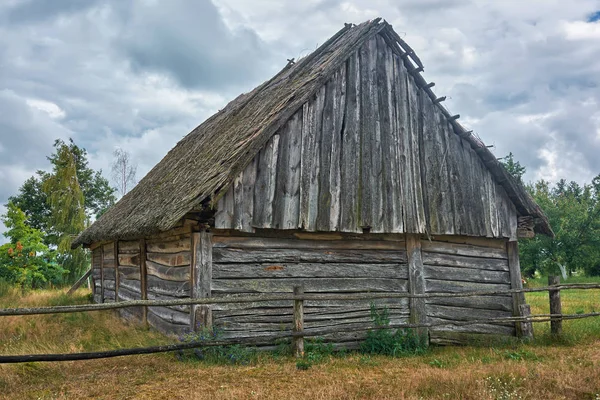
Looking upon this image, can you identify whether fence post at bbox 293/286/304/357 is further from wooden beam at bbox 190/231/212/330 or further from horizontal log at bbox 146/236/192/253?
horizontal log at bbox 146/236/192/253

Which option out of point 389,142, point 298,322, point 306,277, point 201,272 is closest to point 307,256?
point 306,277

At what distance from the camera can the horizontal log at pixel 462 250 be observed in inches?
403

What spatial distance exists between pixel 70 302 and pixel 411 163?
1161 centimetres

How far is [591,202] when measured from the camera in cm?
4222

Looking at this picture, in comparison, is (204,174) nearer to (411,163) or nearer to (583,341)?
(411,163)

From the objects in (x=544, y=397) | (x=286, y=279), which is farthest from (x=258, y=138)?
(x=544, y=397)

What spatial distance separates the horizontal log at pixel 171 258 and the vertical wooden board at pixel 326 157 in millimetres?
2185

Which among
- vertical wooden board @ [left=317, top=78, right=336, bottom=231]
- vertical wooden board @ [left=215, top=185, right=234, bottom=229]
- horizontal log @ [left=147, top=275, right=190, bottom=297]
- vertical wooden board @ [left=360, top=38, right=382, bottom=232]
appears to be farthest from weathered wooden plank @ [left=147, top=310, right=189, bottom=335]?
vertical wooden board @ [left=360, top=38, right=382, bottom=232]

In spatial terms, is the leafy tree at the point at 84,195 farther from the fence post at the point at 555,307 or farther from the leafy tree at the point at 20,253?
the fence post at the point at 555,307

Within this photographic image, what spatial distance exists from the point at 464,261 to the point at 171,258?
577cm

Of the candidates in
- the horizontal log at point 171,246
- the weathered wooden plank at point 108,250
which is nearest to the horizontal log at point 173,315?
the horizontal log at point 171,246

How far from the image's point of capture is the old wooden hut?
26.8ft

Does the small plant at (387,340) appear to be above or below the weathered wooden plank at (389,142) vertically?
below

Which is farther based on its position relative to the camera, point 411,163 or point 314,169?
point 411,163
